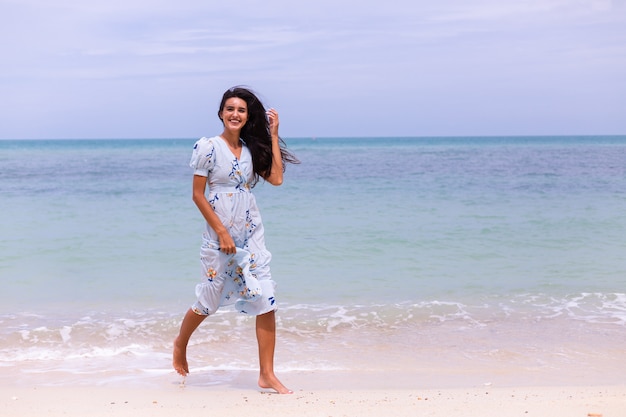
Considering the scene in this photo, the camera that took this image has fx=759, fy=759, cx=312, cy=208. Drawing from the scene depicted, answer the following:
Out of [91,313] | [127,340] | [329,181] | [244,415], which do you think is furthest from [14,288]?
[329,181]

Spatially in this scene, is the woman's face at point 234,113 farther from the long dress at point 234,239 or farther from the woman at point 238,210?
the long dress at point 234,239

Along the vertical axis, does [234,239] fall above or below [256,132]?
below

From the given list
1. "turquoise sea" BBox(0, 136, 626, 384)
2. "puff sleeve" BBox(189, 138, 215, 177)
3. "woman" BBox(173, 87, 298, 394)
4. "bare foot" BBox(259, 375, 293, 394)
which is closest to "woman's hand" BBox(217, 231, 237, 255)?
"woman" BBox(173, 87, 298, 394)

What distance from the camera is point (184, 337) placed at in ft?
14.0

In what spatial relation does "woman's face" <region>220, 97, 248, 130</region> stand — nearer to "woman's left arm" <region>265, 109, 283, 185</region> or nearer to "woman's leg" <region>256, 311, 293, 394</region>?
"woman's left arm" <region>265, 109, 283, 185</region>

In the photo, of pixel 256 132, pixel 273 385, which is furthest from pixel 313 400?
pixel 256 132

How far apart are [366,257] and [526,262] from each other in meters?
1.84

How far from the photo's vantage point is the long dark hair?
4082 millimetres

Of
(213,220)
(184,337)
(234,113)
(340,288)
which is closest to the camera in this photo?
(213,220)

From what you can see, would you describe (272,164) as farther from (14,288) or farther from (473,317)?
(14,288)

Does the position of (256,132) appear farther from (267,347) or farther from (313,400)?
(313,400)

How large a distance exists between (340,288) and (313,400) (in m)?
3.46

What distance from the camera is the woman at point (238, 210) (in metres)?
3.93

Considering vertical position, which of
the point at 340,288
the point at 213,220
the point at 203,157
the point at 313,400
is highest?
the point at 203,157
